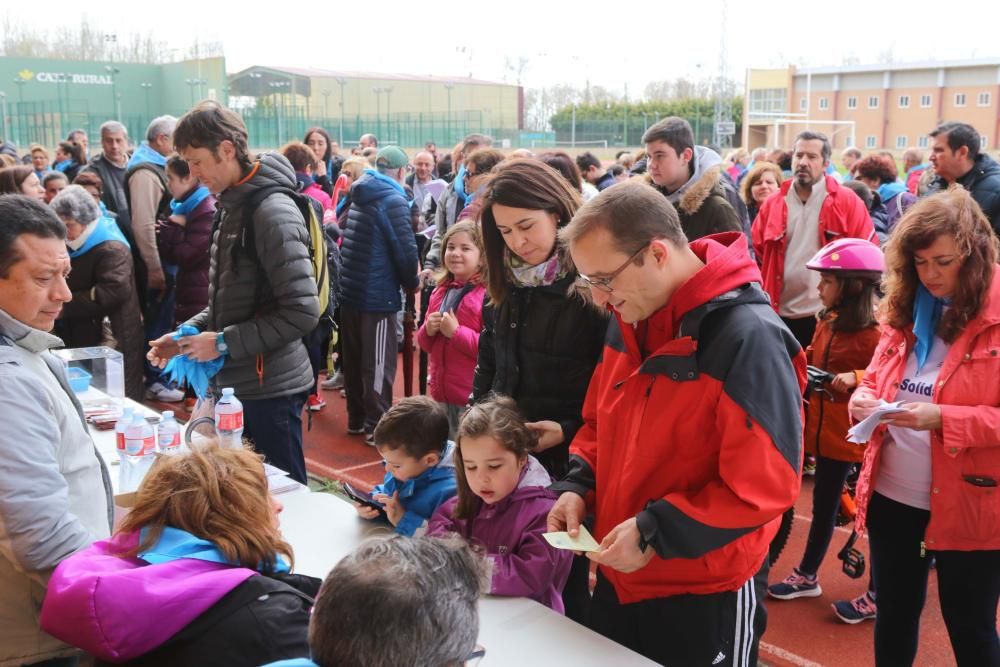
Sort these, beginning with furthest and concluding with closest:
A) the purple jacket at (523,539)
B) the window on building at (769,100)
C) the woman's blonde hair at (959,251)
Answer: the window on building at (769,100) → the woman's blonde hair at (959,251) → the purple jacket at (523,539)

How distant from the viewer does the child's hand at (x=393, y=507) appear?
9.09 ft

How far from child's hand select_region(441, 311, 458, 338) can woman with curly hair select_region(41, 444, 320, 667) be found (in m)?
2.47

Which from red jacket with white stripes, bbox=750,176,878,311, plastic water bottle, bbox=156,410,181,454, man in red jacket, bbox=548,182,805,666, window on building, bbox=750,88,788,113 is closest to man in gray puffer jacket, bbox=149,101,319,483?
plastic water bottle, bbox=156,410,181,454

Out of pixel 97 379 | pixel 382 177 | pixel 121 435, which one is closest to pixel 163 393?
pixel 97 379

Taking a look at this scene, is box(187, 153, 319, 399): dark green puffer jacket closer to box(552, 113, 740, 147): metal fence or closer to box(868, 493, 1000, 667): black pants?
box(868, 493, 1000, 667): black pants

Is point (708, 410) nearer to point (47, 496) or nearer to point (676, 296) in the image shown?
point (676, 296)

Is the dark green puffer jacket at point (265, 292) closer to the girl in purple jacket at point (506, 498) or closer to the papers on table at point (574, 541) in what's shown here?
the girl in purple jacket at point (506, 498)

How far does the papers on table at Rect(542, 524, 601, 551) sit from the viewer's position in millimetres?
1901

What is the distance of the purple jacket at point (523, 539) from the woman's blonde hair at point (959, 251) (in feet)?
4.26

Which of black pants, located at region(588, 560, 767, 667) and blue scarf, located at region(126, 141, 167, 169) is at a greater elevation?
blue scarf, located at region(126, 141, 167, 169)

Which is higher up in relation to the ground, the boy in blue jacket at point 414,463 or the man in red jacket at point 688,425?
the man in red jacket at point 688,425

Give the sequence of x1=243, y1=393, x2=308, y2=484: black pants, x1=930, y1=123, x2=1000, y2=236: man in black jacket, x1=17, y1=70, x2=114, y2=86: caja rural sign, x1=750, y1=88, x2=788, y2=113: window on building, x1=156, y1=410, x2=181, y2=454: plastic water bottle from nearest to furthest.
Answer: x1=156, y1=410, x2=181, y2=454: plastic water bottle, x1=243, y1=393, x2=308, y2=484: black pants, x1=930, y1=123, x2=1000, y2=236: man in black jacket, x1=17, y1=70, x2=114, y2=86: caja rural sign, x1=750, y1=88, x2=788, y2=113: window on building

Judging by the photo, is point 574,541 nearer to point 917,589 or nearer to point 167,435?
point 917,589

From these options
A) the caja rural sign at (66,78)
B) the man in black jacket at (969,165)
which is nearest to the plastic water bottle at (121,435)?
the man in black jacket at (969,165)
